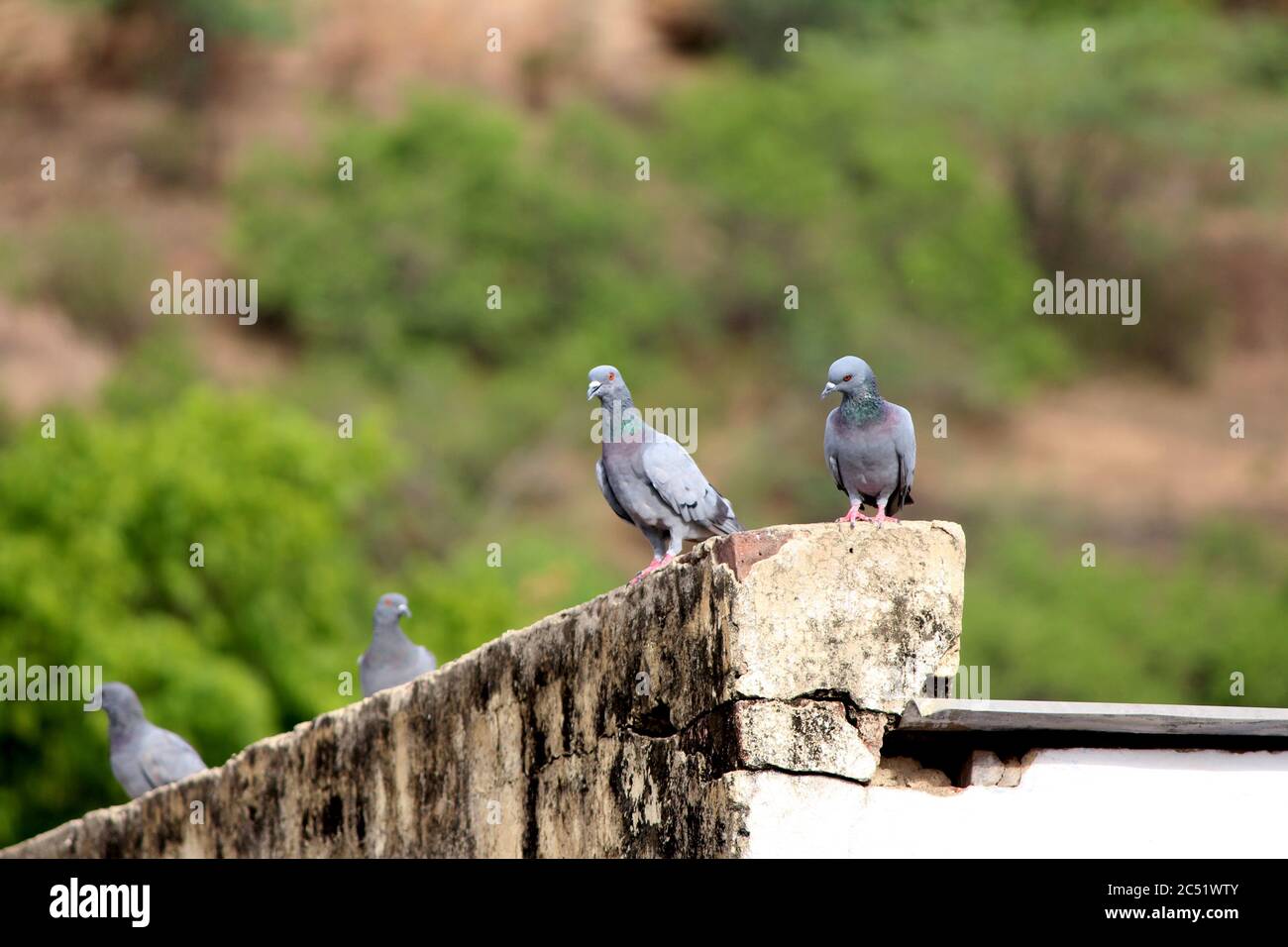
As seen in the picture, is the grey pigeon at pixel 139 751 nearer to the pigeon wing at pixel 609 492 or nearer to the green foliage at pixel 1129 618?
the pigeon wing at pixel 609 492

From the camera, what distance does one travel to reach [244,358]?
47562mm

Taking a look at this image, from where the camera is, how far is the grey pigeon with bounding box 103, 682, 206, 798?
11.3 metres

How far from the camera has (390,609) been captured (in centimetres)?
1055

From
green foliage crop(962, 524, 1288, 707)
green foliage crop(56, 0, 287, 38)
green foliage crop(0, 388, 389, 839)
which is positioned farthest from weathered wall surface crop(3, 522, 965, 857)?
green foliage crop(56, 0, 287, 38)

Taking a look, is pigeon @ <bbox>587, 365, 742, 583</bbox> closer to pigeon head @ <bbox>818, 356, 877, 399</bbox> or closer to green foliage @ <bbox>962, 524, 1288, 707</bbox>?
pigeon head @ <bbox>818, 356, 877, 399</bbox>

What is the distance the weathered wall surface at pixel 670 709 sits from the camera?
5.97 metres

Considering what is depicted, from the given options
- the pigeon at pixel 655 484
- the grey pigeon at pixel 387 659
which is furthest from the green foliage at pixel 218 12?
the pigeon at pixel 655 484

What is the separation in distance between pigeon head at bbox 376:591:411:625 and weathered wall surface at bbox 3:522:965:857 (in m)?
1.83

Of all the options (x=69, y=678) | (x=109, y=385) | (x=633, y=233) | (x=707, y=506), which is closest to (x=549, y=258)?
(x=633, y=233)

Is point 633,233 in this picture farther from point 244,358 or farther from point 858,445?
point 858,445

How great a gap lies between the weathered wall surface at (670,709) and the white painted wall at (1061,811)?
0.04 m

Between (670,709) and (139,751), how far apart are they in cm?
584

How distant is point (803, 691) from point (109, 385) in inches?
1381

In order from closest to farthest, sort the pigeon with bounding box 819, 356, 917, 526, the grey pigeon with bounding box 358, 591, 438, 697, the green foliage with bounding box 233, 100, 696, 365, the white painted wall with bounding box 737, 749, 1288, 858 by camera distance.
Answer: the white painted wall with bounding box 737, 749, 1288, 858, the pigeon with bounding box 819, 356, 917, 526, the grey pigeon with bounding box 358, 591, 438, 697, the green foliage with bounding box 233, 100, 696, 365
